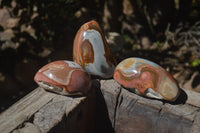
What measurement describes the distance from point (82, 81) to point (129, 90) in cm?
29

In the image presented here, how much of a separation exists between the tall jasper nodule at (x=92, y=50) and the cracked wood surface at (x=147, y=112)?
0.42ft

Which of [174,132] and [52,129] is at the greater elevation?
[52,129]

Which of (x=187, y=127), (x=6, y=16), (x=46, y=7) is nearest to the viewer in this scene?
(x=187, y=127)

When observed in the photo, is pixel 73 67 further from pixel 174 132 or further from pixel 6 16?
pixel 6 16

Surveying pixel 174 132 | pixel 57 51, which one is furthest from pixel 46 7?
pixel 174 132

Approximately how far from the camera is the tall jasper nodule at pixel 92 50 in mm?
1273

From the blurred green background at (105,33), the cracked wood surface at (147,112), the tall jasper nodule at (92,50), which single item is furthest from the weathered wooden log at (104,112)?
the blurred green background at (105,33)

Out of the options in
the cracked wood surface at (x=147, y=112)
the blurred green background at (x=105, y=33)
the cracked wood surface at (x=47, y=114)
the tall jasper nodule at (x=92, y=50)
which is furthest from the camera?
the blurred green background at (x=105, y=33)

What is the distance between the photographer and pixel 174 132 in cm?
121

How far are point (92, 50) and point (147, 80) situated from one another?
1.21ft

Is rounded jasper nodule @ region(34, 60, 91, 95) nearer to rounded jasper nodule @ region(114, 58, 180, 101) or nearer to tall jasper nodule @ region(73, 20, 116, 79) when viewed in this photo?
tall jasper nodule @ region(73, 20, 116, 79)

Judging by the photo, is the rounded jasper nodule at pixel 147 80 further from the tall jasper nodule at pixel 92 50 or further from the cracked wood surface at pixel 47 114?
the cracked wood surface at pixel 47 114

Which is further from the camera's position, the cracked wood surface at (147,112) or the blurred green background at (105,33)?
the blurred green background at (105,33)

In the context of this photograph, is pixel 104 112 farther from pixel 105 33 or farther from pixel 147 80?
pixel 105 33
